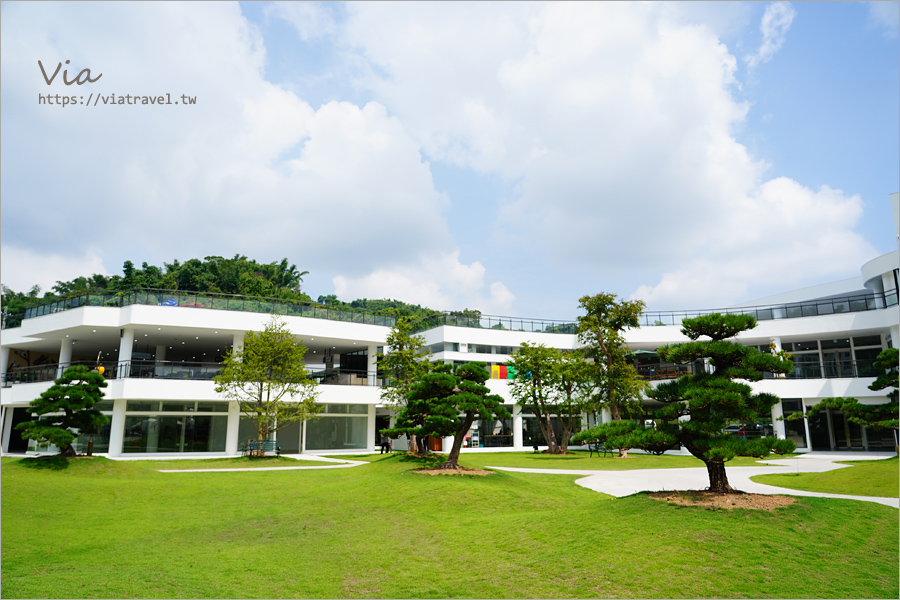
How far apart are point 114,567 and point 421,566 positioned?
14.6 ft

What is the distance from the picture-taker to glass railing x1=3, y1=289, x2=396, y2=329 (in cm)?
2917

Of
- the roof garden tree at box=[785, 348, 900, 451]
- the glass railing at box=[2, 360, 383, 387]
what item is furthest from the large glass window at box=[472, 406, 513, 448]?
the roof garden tree at box=[785, 348, 900, 451]

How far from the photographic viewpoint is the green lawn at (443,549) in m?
7.06

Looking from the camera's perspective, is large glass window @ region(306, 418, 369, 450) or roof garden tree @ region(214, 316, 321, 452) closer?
roof garden tree @ region(214, 316, 321, 452)

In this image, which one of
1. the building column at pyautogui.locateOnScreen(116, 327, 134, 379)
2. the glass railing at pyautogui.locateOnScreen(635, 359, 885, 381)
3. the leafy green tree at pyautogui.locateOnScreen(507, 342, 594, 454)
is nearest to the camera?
the building column at pyautogui.locateOnScreen(116, 327, 134, 379)

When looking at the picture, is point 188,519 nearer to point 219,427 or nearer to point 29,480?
point 29,480

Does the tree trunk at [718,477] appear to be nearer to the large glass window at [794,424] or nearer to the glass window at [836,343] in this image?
the large glass window at [794,424]

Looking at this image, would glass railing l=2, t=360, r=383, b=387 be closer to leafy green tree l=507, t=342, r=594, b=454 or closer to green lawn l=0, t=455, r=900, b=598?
leafy green tree l=507, t=342, r=594, b=454

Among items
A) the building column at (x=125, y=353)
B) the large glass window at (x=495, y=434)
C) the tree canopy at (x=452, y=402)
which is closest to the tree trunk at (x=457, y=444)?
the tree canopy at (x=452, y=402)

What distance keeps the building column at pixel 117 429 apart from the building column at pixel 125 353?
1434 millimetres

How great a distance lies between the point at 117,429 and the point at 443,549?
25.2 meters

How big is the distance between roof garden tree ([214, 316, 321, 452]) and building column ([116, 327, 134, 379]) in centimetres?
425

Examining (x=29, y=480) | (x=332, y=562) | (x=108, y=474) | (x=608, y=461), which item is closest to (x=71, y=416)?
(x=108, y=474)

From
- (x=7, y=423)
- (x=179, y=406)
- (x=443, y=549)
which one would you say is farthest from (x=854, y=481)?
(x=7, y=423)
